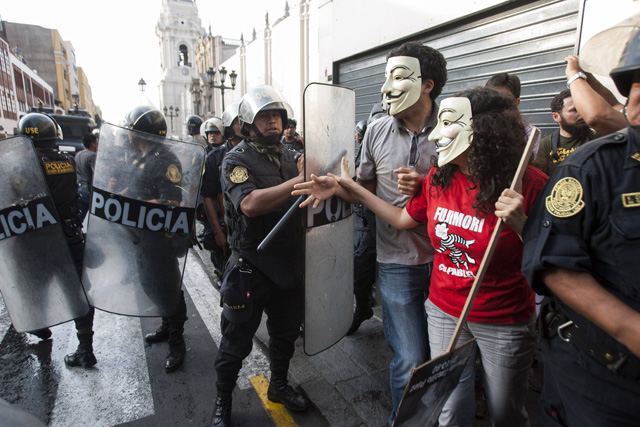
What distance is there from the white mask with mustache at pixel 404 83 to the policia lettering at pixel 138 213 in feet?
5.06

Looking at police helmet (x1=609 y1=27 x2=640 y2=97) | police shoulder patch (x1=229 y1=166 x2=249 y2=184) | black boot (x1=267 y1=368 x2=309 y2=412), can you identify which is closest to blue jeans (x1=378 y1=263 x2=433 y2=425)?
black boot (x1=267 y1=368 x2=309 y2=412)

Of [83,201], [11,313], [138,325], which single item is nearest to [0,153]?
[11,313]

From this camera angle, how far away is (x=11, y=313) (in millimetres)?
2857

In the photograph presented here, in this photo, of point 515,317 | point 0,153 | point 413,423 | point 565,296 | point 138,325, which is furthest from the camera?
point 138,325

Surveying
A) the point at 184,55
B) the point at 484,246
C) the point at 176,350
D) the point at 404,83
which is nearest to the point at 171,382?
the point at 176,350

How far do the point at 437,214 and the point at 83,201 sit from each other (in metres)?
6.48

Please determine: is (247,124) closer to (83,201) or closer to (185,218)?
(185,218)

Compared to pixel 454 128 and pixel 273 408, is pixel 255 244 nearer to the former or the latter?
pixel 273 408

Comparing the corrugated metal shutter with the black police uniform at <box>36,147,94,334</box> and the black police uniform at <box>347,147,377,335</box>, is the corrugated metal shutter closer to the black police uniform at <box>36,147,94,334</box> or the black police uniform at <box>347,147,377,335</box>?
the black police uniform at <box>347,147,377,335</box>

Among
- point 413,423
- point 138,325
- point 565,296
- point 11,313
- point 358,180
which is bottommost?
point 138,325

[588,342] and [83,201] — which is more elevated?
[588,342]

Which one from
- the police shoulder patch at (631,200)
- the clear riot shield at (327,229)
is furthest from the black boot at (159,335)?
the police shoulder patch at (631,200)

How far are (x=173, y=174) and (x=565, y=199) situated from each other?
2313 mm

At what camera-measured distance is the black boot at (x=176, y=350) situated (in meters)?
3.05
